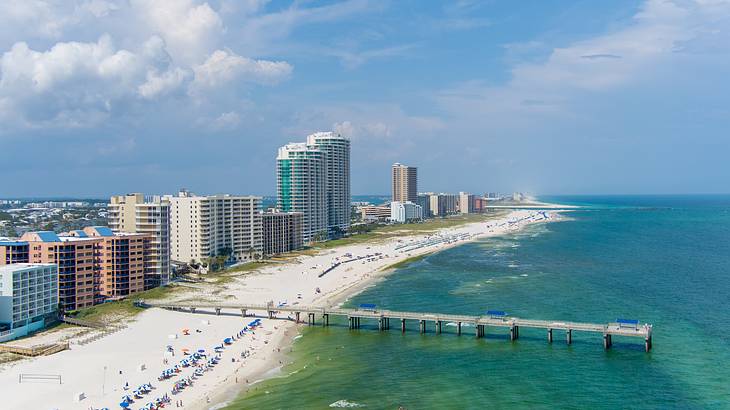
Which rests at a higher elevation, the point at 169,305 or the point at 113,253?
the point at 113,253

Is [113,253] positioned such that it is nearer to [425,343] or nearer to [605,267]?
[425,343]

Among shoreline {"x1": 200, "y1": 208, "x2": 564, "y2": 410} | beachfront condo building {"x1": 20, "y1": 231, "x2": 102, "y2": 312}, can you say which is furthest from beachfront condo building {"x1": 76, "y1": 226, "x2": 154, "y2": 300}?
shoreline {"x1": 200, "y1": 208, "x2": 564, "y2": 410}

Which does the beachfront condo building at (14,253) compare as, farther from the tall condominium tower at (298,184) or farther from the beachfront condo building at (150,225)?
the tall condominium tower at (298,184)

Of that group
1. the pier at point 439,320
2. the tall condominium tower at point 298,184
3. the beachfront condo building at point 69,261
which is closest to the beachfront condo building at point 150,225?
the beachfront condo building at point 69,261

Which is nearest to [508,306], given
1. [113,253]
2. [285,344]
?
[285,344]

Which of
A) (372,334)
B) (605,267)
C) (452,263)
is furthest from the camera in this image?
(452,263)

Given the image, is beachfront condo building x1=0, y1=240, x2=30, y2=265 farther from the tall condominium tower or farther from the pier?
the tall condominium tower
